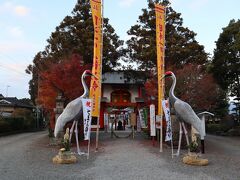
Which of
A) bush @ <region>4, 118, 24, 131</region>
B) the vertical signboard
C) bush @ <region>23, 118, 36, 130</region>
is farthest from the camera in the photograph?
bush @ <region>23, 118, 36, 130</region>

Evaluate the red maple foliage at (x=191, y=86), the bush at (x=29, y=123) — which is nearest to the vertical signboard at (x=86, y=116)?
the red maple foliage at (x=191, y=86)

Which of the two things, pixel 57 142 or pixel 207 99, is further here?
pixel 207 99

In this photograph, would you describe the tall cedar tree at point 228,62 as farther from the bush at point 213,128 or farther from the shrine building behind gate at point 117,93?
the shrine building behind gate at point 117,93

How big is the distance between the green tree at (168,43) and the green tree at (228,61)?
568cm

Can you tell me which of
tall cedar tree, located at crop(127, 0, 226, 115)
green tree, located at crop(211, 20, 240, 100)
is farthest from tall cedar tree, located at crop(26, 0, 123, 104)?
green tree, located at crop(211, 20, 240, 100)

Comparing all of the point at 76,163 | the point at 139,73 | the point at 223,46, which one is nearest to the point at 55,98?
the point at 139,73

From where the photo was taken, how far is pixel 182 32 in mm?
23094

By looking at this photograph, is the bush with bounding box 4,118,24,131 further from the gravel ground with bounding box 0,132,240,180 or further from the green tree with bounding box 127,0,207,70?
the gravel ground with bounding box 0,132,240,180

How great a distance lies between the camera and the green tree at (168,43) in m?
22.1

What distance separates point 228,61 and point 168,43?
8.44 m

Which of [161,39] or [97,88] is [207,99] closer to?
[161,39]

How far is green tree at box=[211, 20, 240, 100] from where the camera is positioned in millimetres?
27422

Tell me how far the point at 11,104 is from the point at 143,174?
33223 millimetres

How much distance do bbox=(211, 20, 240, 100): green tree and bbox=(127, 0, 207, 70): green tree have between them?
568cm
